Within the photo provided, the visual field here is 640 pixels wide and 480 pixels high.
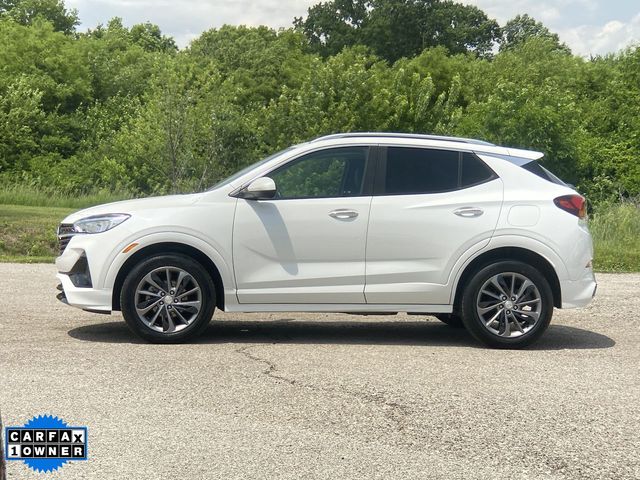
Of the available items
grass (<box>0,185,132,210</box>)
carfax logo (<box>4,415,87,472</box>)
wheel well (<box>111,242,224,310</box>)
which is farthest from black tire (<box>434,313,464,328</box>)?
grass (<box>0,185,132,210</box>)

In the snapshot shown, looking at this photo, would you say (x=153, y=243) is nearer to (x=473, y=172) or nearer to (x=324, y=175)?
(x=324, y=175)

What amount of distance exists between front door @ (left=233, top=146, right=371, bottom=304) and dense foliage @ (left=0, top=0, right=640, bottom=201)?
62.3 ft

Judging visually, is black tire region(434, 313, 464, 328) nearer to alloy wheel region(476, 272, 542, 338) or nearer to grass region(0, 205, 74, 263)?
alloy wheel region(476, 272, 542, 338)

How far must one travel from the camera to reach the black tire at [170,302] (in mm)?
8406

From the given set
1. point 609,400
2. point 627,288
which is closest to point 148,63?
point 627,288

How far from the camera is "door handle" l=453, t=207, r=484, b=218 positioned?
340 inches

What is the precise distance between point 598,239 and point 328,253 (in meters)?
11.7

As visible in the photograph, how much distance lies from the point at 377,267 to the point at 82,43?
61.6m

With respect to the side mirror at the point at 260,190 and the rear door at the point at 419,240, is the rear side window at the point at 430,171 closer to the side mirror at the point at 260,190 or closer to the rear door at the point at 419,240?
the rear door at the point at 419,240

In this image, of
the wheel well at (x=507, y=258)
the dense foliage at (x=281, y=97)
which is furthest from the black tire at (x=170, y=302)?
the dense foliage at (x=281, y=97)

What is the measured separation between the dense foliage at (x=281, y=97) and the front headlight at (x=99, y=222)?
1963 centimetres

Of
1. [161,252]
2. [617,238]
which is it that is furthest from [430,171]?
[617,238]

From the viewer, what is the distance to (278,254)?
28.1ft

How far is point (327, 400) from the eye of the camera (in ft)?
21.2
